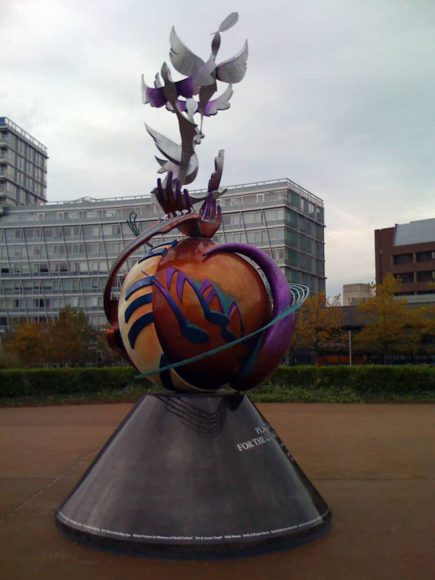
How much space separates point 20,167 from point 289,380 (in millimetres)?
93903

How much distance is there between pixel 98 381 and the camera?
26.5 meters

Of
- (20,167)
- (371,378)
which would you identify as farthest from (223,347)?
(20,167)

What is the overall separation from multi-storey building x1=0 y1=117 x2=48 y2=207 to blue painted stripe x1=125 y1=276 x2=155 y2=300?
97540 mm

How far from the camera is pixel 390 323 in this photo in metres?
42.4

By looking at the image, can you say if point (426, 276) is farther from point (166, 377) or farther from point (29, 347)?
point (166, 377)

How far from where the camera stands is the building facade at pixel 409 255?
247 ft

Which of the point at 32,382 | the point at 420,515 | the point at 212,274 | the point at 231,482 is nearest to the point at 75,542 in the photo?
the point at 231,482

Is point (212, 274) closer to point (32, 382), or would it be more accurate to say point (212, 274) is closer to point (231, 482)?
point (231, 482)

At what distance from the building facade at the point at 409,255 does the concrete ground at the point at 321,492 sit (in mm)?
58490

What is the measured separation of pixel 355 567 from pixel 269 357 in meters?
2.61

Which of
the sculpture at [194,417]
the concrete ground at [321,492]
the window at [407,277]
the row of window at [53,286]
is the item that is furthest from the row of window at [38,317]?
the sculpture at [194,417]

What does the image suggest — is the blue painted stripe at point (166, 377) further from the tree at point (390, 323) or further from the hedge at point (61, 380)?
the tree at point (390, 323)

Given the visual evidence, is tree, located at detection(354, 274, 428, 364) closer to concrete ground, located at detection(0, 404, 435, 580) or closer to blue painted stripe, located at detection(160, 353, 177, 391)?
concrete ground, located at detection(0, 404, 435, 580)

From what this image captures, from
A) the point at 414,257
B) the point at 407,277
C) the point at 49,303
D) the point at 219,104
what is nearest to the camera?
the point at 219,104
